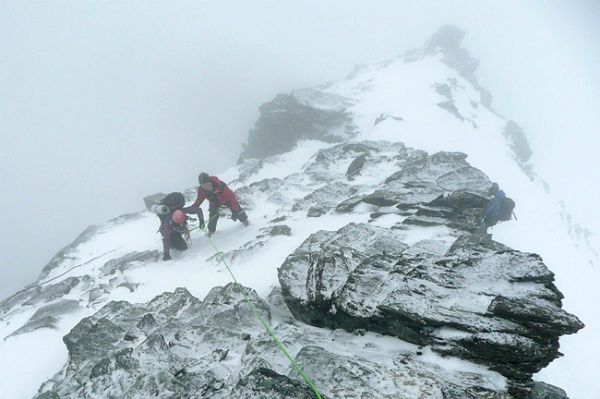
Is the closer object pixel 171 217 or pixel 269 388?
pixel 269 388

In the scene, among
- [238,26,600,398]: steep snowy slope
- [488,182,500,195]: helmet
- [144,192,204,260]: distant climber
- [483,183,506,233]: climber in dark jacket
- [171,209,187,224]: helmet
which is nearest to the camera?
[483,183,506,233]: climber in dark jacket

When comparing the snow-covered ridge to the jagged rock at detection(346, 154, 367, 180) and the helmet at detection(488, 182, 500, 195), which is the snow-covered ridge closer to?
the jagged rock at detection(346, 154, 367, 180)

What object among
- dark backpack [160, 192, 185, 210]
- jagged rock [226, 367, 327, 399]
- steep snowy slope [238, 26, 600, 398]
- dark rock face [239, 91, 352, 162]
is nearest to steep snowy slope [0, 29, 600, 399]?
jagged rock [226, 367, 327, 399]

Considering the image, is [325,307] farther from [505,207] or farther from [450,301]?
[505,207]

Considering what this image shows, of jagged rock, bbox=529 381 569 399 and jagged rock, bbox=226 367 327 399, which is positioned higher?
jagged rock, bbox=226 367 327 399

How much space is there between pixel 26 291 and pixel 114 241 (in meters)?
4.26

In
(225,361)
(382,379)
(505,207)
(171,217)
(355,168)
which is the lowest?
(225,361)

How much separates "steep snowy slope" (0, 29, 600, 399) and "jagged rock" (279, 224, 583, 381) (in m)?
0.02

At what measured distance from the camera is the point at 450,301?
16.4 feet

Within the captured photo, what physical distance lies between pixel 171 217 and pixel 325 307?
7.17m

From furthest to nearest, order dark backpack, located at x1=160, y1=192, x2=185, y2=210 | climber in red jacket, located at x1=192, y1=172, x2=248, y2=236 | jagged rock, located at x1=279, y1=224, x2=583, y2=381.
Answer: climber in red jacket, located at x1=192, y1=172, x2=248, y2=236
dark backpack, located at x1=160, y1=192, x2=185, y2=210
jagged rock, located at x1=279, y1=224, x2=583, y2=381

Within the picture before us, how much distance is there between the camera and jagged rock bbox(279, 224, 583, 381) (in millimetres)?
4328

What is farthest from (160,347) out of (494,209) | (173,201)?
(494,209)

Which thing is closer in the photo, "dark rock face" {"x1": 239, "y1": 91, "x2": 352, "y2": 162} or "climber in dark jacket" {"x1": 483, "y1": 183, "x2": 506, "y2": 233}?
"climber in dark jacket" {"x1": 483, "y1": 183, "x2": 506, "y2": 233}
